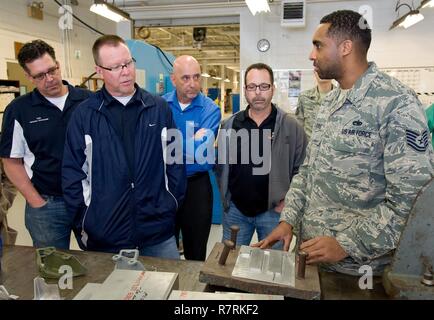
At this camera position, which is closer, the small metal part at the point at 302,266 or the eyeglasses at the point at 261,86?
the small metal part at the point at 302,266

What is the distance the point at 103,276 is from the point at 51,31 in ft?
18.6

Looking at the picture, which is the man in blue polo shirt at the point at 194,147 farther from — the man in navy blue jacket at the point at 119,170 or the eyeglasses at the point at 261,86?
the man in navy blue jacket at the point at 119,170

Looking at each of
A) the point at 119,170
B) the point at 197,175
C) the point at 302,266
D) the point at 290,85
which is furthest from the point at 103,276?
the point at 290,85

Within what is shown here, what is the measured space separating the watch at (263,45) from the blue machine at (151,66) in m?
2.43

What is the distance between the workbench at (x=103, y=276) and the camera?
1.03m

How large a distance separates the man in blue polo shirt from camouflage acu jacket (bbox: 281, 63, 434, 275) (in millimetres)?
820

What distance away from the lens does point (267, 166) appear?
201 cm

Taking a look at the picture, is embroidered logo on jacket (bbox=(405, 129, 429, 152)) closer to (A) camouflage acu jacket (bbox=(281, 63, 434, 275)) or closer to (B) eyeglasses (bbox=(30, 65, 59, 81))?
(A) camouflage acu jacket (bbox=(281, 63, 434, 275))

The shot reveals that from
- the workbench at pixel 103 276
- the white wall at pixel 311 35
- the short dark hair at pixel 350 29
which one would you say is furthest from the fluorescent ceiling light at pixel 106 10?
the short dark hair at pixel 350 29

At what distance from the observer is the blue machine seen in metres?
3.18

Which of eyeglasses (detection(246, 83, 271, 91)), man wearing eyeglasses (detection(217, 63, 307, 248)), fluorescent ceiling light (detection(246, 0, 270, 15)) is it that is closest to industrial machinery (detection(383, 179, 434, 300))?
man wearing eyeglasses (detection(217, 63, 307, 248))
